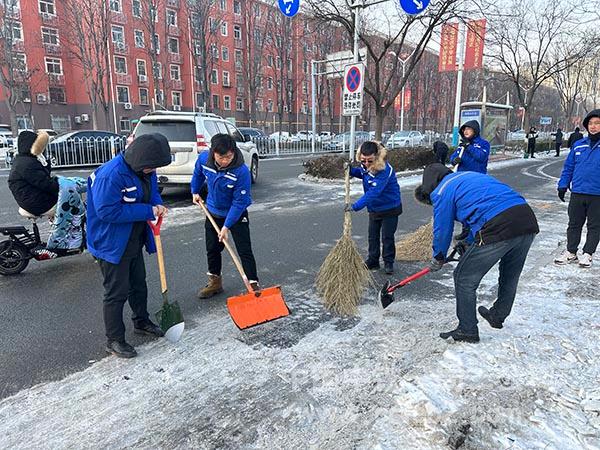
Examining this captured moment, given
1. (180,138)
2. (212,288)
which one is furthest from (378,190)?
(180,138)

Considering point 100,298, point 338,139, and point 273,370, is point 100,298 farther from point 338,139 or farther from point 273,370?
point 338,139

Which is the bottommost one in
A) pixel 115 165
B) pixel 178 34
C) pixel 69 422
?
pixel 69 422

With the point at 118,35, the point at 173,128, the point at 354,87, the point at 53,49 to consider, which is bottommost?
the point at 173,128

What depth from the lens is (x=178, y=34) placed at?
41.9 m

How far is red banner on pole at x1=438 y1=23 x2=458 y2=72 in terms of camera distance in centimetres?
1522

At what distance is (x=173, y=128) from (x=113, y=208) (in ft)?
20.2

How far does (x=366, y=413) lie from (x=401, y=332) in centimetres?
111

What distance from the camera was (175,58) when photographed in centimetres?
4284

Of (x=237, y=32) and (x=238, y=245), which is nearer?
(x=238, y=245)

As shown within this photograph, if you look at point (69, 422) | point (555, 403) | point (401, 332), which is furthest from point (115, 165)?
point (555, 403)

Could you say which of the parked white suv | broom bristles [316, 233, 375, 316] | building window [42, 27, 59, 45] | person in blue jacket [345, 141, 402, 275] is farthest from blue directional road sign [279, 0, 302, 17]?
building window [42, 27, 59, 45]

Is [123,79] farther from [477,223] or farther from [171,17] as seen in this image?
[477,223]

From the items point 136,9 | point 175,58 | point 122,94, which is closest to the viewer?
point 136,9

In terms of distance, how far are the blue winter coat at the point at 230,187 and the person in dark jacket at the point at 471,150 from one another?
3306mm
